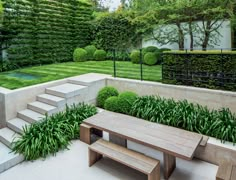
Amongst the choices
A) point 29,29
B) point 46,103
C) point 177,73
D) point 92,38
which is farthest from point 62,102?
point 92,38

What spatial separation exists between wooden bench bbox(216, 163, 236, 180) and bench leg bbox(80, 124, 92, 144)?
248 cm

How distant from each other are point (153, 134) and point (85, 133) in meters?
1.61

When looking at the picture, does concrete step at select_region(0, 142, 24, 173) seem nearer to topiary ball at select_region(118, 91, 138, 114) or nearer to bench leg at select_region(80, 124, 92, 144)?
bench leg at select_region(80, 124, 92, 144)

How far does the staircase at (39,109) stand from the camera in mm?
3869

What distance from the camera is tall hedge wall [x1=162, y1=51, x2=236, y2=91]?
15.0 ft

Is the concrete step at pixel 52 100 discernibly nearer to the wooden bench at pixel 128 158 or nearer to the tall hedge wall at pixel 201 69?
the wooden bench at pixel 128 158

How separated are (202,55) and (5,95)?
185 inches

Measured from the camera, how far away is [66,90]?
5496 millimetres

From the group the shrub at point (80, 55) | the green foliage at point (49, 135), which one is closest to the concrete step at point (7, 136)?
the green foliage at point (49, 135)

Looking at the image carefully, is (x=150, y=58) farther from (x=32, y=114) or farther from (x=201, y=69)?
(x=32, y=114)

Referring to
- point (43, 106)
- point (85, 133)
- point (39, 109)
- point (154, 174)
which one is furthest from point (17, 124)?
point (154, 174)

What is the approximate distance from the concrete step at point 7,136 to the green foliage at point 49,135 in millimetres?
219

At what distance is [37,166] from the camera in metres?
3.65

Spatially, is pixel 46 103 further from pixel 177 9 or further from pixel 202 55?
pixel 177 9
